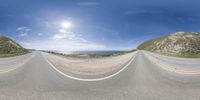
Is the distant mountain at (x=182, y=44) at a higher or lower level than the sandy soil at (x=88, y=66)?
higher

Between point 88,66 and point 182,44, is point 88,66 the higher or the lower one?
the lower one

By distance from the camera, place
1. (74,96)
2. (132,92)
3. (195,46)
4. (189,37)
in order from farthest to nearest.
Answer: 1. (189,37)
2. (195,46)
3. (132,92)
4. (74,96)

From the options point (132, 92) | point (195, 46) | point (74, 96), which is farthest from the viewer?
point (195, 46)

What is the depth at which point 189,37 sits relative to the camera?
188125 millimetres

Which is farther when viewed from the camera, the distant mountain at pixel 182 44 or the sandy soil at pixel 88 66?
the distant mountain at pixel 182 44

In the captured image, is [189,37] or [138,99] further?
[189,37]

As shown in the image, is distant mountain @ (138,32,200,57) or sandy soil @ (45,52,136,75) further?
distant mountain @ (138,32,200,57)

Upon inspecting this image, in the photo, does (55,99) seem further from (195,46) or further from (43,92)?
(195,46)

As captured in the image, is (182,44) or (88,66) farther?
(182,44)

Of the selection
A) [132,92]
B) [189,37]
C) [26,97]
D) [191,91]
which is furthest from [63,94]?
[189,37]

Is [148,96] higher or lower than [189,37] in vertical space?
lower

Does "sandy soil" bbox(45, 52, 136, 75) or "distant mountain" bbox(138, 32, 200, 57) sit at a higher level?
"distant mountain" bbox(138, 32, 200, 57)

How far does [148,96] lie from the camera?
23.3 feet

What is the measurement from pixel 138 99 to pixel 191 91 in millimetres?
2565
